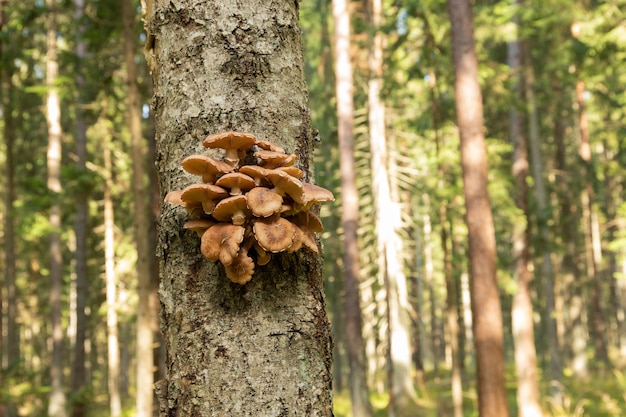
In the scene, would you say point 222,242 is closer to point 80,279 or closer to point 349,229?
point 349,229

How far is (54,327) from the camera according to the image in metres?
15.2

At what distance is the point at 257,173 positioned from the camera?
5.12ft

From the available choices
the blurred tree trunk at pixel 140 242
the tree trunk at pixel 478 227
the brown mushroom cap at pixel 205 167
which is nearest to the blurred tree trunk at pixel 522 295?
the tree trunk at pixel 478 227

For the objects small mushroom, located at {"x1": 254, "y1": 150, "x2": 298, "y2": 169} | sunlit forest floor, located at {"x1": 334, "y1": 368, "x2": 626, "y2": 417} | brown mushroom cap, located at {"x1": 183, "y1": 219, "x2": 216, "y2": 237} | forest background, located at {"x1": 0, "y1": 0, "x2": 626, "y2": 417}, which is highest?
forest background, located at {"x1": 0, "y1": 0, "x2": 626, "y2": 417}

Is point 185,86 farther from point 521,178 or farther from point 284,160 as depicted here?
point 521,178

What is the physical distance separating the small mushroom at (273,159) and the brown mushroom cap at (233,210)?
126 mm

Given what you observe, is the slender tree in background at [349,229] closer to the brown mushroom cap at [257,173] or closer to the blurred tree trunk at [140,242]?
the blurred tree trunk at [140,242]

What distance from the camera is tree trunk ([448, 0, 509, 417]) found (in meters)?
7.25

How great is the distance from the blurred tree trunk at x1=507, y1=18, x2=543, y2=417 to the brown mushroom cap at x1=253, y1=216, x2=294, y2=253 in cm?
1219

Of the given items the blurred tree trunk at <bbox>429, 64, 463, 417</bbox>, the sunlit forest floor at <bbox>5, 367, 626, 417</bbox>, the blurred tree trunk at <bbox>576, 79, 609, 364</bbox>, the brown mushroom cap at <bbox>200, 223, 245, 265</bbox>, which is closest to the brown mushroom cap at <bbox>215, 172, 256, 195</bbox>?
the brown mushroom cap at <bbox>200, 223, 245, 265</bbox>

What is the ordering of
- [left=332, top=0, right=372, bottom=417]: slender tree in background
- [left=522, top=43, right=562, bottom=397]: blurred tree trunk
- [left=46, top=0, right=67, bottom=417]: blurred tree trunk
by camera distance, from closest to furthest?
[left=332, top=0, right=372, bottom=417]: slender tree in background, [left=46, top=0, right=67, bottom=417]: blurred tree trunk, [left=522, top=43, right=562, bottom=397]: blurred tree trunk

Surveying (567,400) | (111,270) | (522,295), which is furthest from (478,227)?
(111,270)

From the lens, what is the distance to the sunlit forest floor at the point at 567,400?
14914 millimetres

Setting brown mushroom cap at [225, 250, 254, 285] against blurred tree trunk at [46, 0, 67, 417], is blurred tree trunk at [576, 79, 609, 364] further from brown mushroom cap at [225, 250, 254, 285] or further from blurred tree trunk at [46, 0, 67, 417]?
brown mushroom cap at [225, 250, 254, 285]
